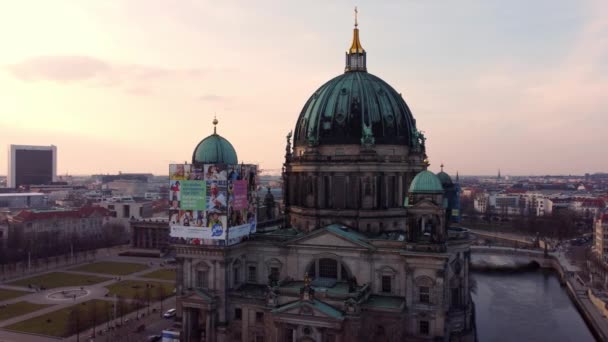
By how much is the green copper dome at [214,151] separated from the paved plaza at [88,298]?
25.6 meters

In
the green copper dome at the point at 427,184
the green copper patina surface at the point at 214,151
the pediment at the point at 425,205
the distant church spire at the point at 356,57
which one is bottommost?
the pediment at the point at 425,205

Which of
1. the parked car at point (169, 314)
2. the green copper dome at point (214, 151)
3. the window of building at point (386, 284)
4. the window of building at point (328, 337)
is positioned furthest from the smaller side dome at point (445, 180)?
the parked car at point (169, 314)

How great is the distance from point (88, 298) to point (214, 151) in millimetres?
43808

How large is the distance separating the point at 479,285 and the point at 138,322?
6773 cm

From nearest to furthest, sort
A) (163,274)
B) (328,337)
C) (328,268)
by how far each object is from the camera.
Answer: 1. (328,337)
2. (328,268)
3. (163,274)

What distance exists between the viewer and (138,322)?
7856 cm

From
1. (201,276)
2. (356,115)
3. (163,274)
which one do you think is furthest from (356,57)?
(163,274)

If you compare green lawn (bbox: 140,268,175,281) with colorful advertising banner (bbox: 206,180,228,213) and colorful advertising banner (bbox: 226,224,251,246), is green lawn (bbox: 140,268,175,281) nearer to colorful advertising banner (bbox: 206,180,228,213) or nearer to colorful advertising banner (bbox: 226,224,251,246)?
colorful advertising banner (bbox: 226,224,251,246)

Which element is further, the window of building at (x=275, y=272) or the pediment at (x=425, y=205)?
the window of building at (x=275, y=272)

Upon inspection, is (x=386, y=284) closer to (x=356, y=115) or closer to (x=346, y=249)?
(x=346, y=249)

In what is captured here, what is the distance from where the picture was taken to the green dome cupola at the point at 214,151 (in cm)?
7062

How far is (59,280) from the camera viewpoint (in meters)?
109

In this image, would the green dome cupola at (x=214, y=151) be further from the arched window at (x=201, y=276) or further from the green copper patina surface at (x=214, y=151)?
the arched window at (x=201, y=276)

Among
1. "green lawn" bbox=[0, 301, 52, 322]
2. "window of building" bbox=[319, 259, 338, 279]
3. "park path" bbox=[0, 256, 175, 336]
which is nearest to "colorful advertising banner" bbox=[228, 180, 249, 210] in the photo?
"window of building" bbox=[319, 259, 338, 279]
